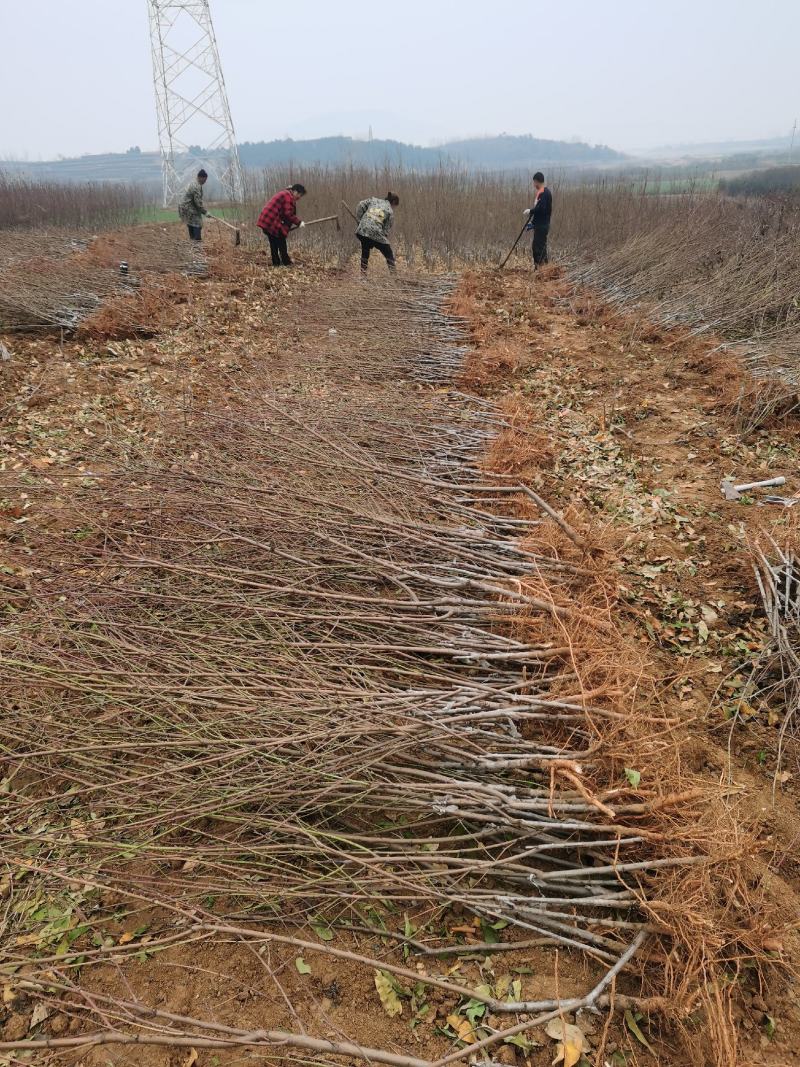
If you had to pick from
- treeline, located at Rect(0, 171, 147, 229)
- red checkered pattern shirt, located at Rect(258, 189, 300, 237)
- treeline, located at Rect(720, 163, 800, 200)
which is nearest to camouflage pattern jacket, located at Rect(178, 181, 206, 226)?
red checkered pattern shirt, located at Rect(258, 189, 300, 237)

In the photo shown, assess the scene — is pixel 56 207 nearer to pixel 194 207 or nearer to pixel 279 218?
pixel 194 207

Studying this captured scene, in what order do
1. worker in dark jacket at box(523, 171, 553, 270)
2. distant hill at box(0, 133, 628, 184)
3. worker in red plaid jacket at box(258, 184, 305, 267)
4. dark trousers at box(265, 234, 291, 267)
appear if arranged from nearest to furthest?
1. worker in dark jacket at box(523, 171, 553, 270)
2. worker in red plaid jacket at box(258, 184, 305, 267)
3. dark trousers at box(265, 234, 291, 267)
4. distant hill at box(0, 133, 628, 184)

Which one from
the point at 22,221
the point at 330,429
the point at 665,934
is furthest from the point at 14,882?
the point at 22,221

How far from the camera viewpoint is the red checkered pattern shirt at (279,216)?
9.80 meters

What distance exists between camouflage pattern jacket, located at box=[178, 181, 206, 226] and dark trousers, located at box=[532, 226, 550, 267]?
6.74 meters

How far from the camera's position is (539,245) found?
10.7m

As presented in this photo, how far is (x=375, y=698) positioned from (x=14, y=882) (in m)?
1.31

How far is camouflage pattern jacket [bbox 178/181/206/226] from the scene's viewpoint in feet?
36.1

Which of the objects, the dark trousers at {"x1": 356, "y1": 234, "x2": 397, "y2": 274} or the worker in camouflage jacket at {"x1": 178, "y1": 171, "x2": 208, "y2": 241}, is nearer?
the dark trousers at {"x1": 356, "y1": 234, "x2": 397, "y2": 274}

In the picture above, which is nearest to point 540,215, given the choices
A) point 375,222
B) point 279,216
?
point 375,222

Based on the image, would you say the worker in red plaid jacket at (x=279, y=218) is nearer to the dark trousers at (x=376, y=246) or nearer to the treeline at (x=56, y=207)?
the dark trousers at (x=376, y=246)

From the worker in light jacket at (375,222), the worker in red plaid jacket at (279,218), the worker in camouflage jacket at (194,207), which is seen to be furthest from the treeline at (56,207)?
the worker in light jacket at (375,222)

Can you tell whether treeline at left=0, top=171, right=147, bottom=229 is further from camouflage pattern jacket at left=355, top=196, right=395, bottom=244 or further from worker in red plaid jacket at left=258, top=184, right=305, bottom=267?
camouflage pattern jacket at left=355, top=196, right=395, bottom=244

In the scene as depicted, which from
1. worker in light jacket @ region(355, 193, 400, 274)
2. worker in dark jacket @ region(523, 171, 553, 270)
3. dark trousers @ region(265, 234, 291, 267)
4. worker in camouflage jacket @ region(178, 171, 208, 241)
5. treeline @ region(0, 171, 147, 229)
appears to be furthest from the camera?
treeline @ region(0, 171, 147, 229)
